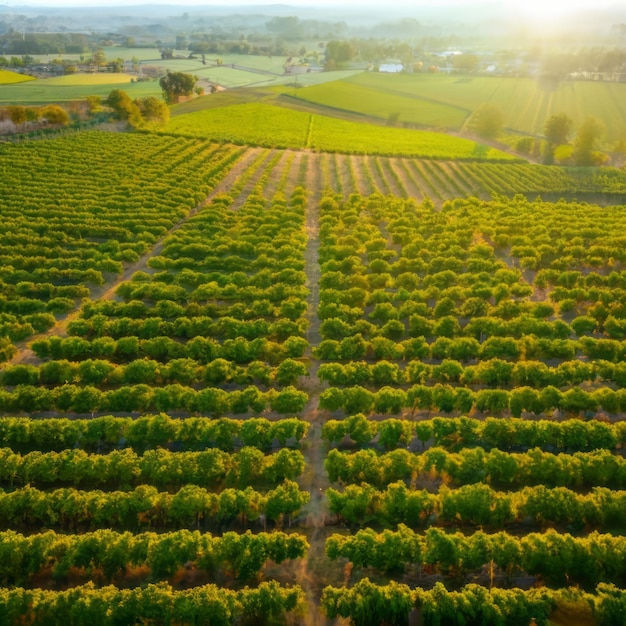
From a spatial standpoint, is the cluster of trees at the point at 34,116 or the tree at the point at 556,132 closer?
the cluster of trees at the point at 34,116

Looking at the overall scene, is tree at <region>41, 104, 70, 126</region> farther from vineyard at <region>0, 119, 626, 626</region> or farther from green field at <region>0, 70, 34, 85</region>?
green field at <region>0, 70, 34, 85</region>

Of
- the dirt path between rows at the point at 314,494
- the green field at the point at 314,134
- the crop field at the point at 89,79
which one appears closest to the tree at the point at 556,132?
the green field at the point at 314,134

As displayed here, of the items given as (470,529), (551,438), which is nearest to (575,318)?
(551,438)

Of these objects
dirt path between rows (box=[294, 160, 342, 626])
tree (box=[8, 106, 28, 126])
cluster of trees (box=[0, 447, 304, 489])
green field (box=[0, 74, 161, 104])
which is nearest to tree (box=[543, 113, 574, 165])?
dirt path between rows (box=[294, 160, 342, 626])

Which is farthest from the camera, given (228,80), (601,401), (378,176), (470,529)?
(228,80)

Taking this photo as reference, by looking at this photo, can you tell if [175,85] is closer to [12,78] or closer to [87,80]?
[87,80]

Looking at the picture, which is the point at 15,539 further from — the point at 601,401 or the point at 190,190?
the point at 190,190

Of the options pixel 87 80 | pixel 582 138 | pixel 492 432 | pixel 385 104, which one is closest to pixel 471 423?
pixel 492 432

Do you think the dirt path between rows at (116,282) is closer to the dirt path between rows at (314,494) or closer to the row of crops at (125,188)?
the row of crops at (125,188)
